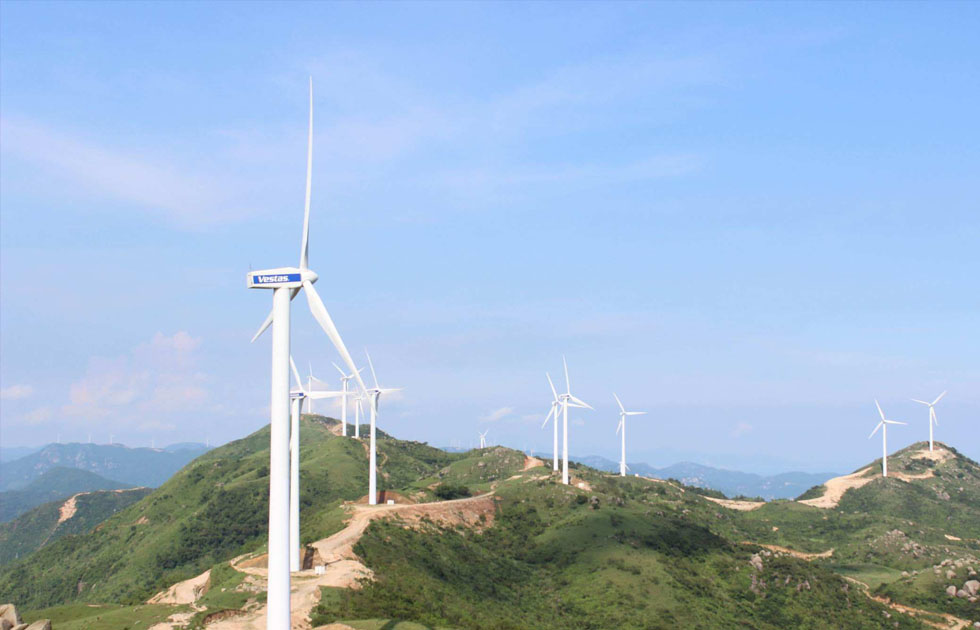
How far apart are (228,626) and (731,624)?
72994mm

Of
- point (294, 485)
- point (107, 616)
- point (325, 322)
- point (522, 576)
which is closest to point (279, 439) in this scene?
point (325, 322)

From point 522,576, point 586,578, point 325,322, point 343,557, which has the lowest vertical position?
point 586,578

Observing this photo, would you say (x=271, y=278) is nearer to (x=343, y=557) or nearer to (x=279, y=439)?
(x=279, y=439)

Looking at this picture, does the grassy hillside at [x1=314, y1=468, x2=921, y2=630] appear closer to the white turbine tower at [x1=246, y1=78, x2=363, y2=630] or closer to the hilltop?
the hilltop

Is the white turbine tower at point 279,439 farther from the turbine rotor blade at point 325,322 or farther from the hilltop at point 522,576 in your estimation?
the hilltop at point 522,576

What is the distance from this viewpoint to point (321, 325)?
63.6m

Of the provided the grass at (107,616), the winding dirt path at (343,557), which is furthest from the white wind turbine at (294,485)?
the grass at (107,616)

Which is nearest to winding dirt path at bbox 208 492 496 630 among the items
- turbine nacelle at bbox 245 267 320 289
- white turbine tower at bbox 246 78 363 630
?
white turbine tower at bbox 246 78 363 630

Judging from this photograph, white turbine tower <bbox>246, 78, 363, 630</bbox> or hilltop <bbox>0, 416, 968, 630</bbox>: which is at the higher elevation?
white turbine tower <bbox>246, 78, 363, 630</bbox>

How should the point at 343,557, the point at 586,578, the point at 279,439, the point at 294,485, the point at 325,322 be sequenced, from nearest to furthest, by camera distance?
the point at 279,439
the point at 325,322
the point at 294,485
the point at 343,557
the point at 586,578

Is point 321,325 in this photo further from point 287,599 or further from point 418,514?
point 418,514

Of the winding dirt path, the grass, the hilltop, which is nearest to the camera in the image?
the winding dirt path

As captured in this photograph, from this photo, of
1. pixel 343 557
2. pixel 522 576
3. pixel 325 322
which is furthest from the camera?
pixel 522 576

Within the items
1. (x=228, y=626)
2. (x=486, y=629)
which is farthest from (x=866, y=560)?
(x=228, y=626)
